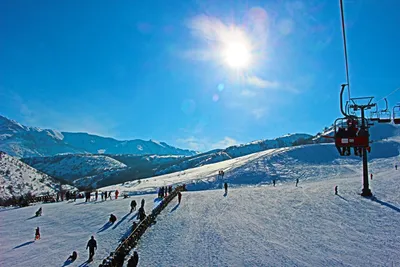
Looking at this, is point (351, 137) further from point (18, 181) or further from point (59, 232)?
point (18, 181)

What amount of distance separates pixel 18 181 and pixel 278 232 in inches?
3301

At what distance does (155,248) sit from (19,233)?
41.0 ft

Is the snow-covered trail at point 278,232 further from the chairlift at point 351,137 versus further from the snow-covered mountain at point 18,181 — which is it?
the snow-covered mountain at point 18,181

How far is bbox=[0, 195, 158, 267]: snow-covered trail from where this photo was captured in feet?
56.4

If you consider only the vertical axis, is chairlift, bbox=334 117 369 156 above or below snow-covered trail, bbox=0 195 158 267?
above

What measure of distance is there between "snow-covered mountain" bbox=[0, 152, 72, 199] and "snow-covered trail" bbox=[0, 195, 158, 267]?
176 feet

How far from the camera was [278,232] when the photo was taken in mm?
20250

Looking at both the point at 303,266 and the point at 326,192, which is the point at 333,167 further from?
the point at 303,266

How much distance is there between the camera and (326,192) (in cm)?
3375

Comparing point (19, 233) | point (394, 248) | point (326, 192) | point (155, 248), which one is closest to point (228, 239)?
point (155, 248)

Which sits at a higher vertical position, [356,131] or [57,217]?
[356,131]

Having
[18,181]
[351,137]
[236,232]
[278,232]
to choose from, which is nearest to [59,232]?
[236,232]

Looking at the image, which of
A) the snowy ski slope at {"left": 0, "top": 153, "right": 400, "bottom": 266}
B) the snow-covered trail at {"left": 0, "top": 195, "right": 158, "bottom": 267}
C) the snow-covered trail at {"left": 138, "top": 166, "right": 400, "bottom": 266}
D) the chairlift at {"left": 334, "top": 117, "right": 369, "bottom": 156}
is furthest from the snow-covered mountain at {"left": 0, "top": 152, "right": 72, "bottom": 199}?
the chairlift at {"left": 334, "top": 117, "right": 369, "bottom": 156}

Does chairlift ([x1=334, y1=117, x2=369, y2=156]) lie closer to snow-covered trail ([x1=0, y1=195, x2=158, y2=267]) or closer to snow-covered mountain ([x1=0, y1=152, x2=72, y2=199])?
snow-covered trail ([x1=0, y1=195, x2=158, y2=267])
